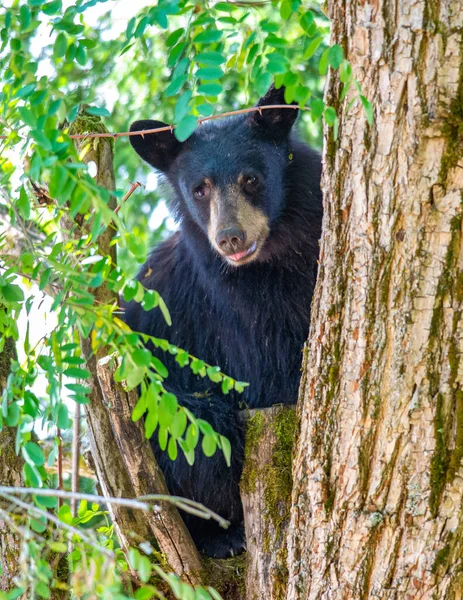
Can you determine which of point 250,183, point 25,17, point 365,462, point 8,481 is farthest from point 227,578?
point 25,17

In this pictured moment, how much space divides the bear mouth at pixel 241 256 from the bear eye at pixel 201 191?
681 millimetres

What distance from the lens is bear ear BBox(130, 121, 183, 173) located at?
5922 millimetres

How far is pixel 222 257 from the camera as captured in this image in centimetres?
584

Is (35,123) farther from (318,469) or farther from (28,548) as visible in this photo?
(318,469)

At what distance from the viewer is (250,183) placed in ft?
18.6

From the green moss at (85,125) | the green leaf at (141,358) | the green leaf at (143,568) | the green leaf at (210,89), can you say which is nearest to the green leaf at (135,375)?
the green leaf at (141,358)

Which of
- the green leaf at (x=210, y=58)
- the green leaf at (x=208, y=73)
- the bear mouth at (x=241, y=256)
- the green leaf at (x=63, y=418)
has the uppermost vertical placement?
the green leaf at (x=210, y=58)

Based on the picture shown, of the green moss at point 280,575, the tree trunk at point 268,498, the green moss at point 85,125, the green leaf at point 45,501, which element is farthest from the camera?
the green moss at point 85,125

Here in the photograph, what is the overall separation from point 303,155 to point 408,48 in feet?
9.88

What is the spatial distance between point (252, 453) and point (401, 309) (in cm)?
173

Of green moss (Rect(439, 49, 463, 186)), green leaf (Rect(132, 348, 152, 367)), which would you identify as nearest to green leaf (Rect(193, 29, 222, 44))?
green moss (Rect(439, 49, 463, 186))

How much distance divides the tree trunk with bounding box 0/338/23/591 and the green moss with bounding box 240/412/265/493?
4.16 feet

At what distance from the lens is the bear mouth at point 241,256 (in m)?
5.37

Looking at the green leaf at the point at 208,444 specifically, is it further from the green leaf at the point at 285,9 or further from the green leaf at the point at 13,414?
the green leaf at the point at 285,9
